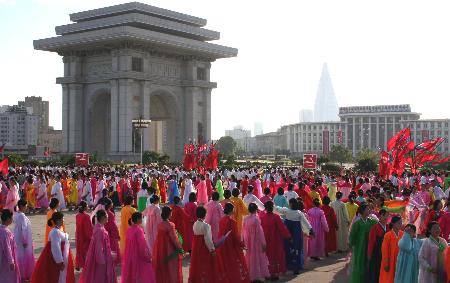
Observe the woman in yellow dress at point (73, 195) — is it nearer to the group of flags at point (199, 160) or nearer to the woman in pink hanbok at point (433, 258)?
the group of flags at point (199, 160)

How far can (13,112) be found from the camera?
149 m

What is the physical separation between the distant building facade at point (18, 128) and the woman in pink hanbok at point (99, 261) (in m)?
146

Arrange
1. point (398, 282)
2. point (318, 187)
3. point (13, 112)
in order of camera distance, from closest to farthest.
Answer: point (398, 282)
point (318, 187)
point (13, 112)

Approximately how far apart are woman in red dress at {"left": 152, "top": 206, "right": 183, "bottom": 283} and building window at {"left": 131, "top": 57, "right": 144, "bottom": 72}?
48.0 m

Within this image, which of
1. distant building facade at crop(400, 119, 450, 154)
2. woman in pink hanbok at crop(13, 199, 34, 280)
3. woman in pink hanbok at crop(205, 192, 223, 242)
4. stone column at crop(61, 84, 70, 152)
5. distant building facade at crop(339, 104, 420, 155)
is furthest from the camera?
distant building facade at crop(339, 104, 420, 155)

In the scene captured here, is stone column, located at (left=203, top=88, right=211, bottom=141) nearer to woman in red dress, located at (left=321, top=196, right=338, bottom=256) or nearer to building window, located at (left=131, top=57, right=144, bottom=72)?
building window, located at (left=131, top=57, right=144, bottom=72)

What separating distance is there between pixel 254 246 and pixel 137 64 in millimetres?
47717

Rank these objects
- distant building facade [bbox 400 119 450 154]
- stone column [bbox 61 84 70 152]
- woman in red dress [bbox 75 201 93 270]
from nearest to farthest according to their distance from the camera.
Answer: woman in red dress [bbox 75 201 93 270], stone column [bbox 61 84 70 152], distant building facade [bbox 400 119 450 154]

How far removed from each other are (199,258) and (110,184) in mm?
16191

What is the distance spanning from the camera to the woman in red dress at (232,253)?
1030 centimetres

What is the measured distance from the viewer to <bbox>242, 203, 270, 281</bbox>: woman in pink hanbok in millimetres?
11125

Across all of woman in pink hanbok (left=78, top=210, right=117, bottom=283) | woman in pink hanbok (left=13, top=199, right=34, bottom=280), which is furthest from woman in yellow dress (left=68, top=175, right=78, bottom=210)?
woman in pink hanbok (left=78, top=210, right=117, bottom=283)

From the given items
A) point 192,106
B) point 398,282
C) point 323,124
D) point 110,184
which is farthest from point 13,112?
point 398,282

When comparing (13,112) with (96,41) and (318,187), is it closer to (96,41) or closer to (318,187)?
(96,41)
